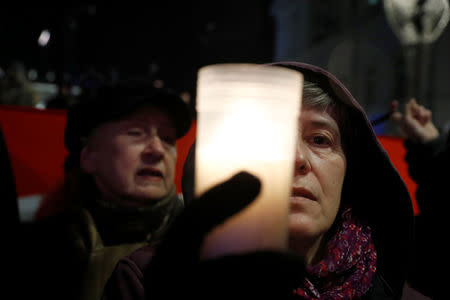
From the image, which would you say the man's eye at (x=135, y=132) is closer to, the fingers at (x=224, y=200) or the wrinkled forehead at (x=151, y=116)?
the wrinkled forehead at (x=151, y=116)

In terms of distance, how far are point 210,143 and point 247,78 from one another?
0.17m

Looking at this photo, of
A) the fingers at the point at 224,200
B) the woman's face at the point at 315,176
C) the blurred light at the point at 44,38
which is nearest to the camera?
the fingers at the point at 224,200

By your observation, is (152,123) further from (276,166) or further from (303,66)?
(276,166)

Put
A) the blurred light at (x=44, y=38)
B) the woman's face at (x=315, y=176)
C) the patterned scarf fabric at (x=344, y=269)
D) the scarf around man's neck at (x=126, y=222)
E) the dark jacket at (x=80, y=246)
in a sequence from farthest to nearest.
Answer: the blurred light at (x=44, y=38) < the scarf around man's neck at (x=126, y=222) < the dark jacket at (x=80, y=246) < the patterned scarf fabric at (x=344, y=269) < the woman's face at (x=315, y=176)

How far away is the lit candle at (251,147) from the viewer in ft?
2.71

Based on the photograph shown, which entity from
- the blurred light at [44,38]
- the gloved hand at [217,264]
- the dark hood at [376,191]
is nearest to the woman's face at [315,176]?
the dark hood at [376,191]

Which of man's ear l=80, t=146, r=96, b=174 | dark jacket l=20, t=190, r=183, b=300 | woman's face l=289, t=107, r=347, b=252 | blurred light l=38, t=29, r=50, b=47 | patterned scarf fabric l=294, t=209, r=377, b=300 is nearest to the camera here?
woman's face l=289, t=107, r=347, b=252

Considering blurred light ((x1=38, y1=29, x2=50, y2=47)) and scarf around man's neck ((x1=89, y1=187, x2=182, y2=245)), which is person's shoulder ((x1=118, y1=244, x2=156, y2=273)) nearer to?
scarf around man's neck ((x1=89, y1=187, x2=182, y2=245))

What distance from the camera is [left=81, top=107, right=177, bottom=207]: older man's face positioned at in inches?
82.0

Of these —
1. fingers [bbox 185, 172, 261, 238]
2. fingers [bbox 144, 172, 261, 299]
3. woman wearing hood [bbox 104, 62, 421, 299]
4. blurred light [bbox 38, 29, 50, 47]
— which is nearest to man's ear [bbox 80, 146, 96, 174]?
woman wearing hood [bbox 104, 62, 421, 299]

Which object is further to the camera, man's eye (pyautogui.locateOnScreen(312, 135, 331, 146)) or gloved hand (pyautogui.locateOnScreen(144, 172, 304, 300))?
man's eye (pyautogui.locateOnScreen(312, 135, 331, 146))

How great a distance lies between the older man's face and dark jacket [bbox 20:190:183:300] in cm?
11

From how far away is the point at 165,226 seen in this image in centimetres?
217

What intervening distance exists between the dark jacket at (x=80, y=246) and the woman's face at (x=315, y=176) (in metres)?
0.95
